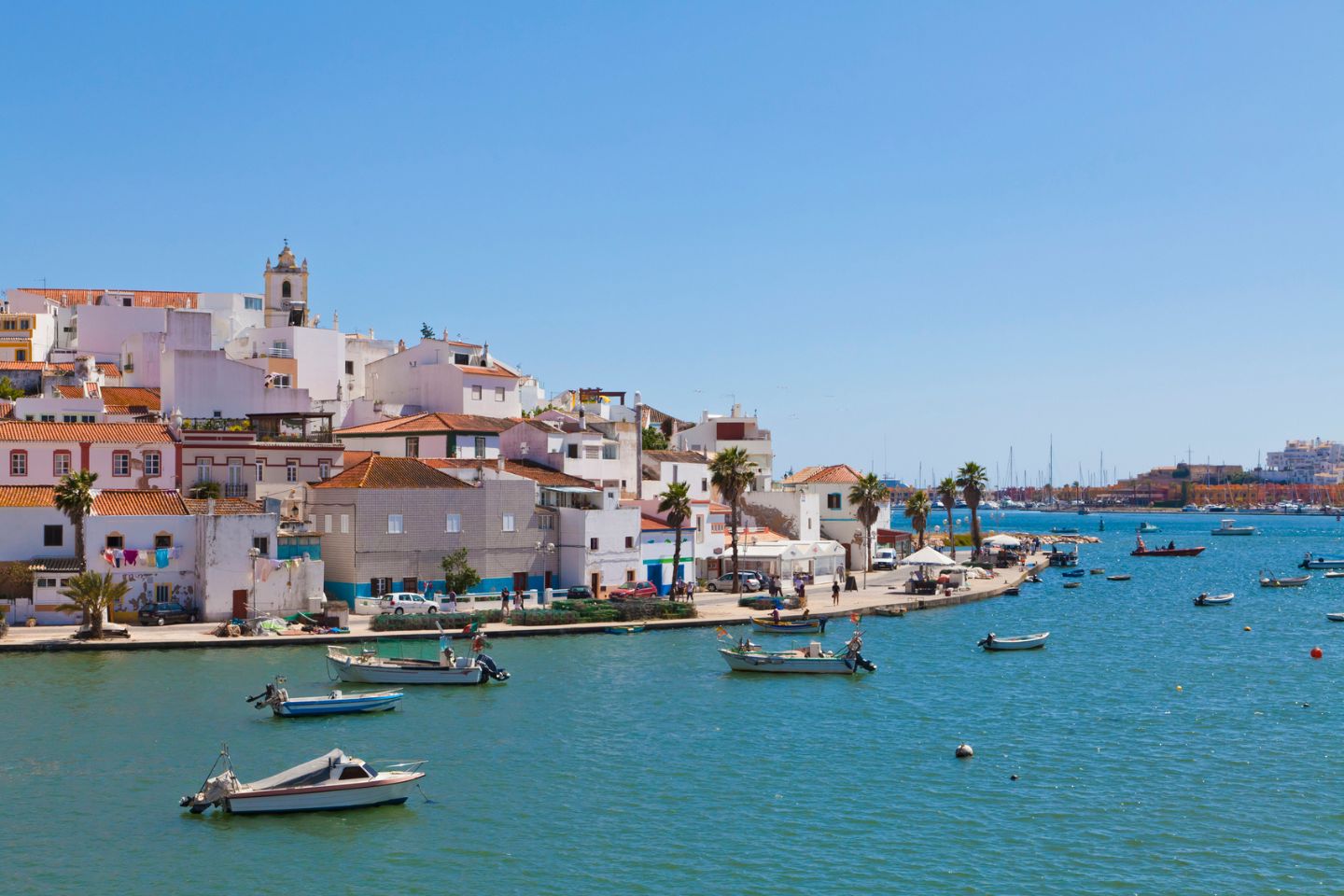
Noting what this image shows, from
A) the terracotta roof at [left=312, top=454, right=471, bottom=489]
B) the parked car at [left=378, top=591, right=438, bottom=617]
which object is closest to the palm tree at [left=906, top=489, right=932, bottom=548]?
the terracotta roof at [left=312, top=454, right=471, bottom=489]

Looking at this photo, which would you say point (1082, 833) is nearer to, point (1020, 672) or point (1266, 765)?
point (1266, 765)

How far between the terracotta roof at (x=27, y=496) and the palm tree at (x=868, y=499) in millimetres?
57046

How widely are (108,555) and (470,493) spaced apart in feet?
61.1

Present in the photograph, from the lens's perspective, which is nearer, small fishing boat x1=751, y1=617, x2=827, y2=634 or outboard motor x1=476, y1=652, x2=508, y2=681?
outboard motor x1=476, y1=652, x2=508, y2=681

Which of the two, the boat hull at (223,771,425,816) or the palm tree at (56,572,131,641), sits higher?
the palm tree at (56,572,131,641)

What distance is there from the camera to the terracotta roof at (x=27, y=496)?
197 ft

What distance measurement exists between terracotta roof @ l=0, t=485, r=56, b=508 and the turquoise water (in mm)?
9990

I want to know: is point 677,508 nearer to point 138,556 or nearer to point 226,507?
point 226,507

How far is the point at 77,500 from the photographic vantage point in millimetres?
→ 57625

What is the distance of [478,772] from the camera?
37.3 meters

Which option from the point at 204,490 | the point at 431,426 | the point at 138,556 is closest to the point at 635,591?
the point at 431,426

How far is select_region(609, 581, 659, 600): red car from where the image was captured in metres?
72.4

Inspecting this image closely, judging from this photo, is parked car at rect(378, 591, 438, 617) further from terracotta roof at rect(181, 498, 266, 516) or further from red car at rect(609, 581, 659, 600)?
red car at rect(609, 581, 659, 600)

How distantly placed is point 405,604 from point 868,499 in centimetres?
4560
